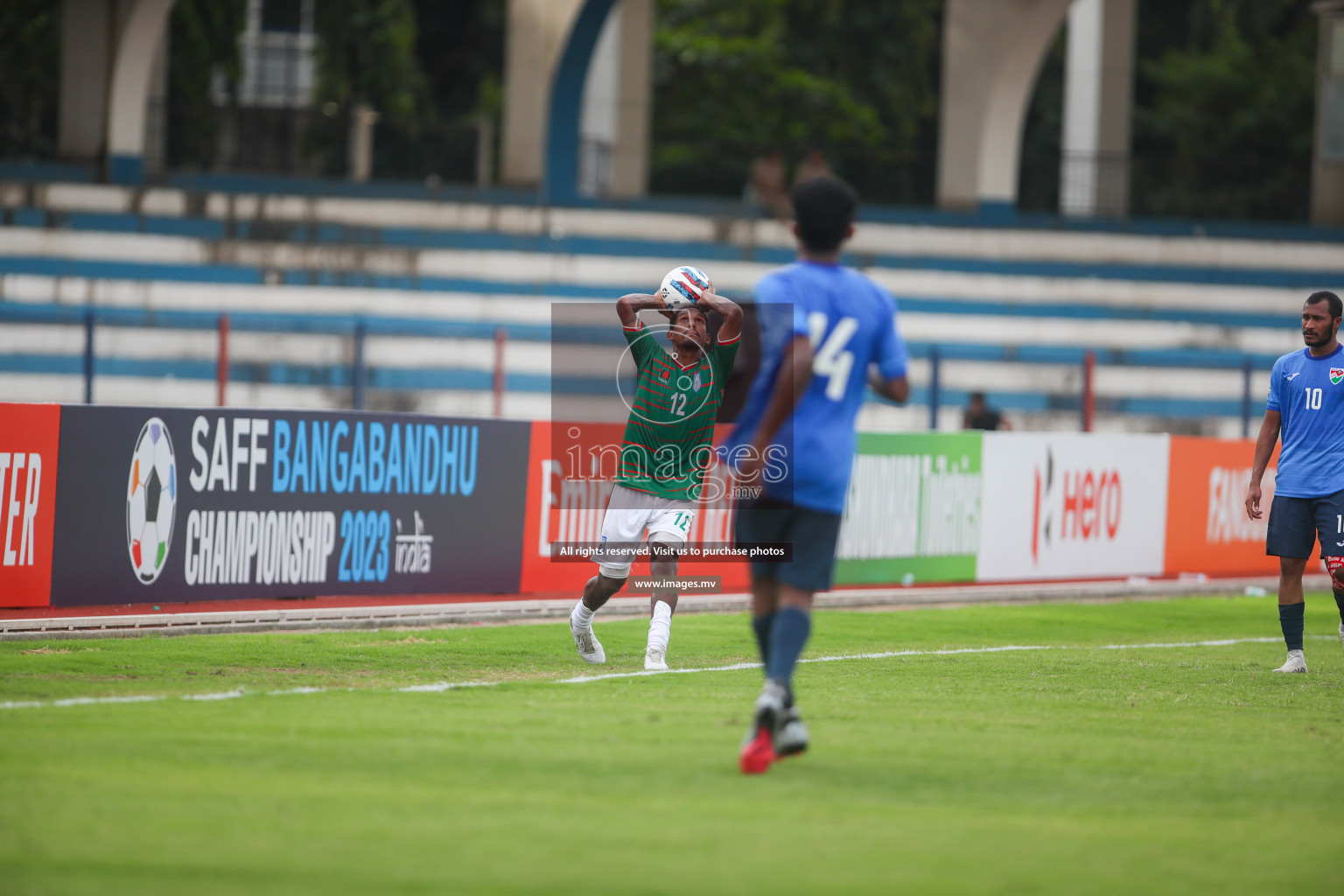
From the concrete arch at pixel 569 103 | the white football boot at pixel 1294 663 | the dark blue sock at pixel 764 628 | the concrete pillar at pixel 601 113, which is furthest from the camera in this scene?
the concrete pillar at pixel 601 113

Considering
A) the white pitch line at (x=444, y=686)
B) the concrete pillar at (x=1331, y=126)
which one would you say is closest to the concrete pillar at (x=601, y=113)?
the concrete pillar at (x=1331, y=126)

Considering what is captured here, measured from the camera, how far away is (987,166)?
29875mm

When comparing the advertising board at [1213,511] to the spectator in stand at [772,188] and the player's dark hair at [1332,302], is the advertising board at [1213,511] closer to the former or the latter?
the player's dark hair at [1332,302]

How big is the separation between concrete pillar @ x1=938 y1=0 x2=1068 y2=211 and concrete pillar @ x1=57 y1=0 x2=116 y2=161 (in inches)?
602

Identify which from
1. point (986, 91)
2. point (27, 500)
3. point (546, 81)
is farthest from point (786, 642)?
point (986, 91)

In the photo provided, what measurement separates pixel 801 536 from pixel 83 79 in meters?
26.4

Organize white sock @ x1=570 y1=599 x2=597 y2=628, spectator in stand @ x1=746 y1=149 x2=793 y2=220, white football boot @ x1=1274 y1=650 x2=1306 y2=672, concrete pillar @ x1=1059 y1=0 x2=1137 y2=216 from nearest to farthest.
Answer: white sock @ x1=570 y1=599 x2=597 y2=628 < white football boot @ x1=1274 y1=650 x2=1306 y2=672 < spectator in stand @ x1=746 y1=149 x2=793 y2=220 < concrete pillar @ x1=1059 y1=0 x2=1137 y2=216

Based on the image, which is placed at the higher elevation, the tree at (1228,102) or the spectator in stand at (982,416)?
the tree at (1228,102)

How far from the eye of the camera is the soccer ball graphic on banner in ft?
36.7

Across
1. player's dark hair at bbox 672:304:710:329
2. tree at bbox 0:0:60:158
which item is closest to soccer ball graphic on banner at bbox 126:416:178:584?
player's dark hair at bbox 672:304:710:329

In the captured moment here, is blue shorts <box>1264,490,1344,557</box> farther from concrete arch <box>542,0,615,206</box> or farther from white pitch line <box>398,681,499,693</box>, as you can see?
concrete arch <box>542,0,615,206</box>

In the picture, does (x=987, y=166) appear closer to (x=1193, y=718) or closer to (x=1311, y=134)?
(x=1311, y=134)

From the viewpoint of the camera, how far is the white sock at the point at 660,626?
941cm

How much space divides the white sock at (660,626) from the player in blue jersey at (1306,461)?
3678mm
